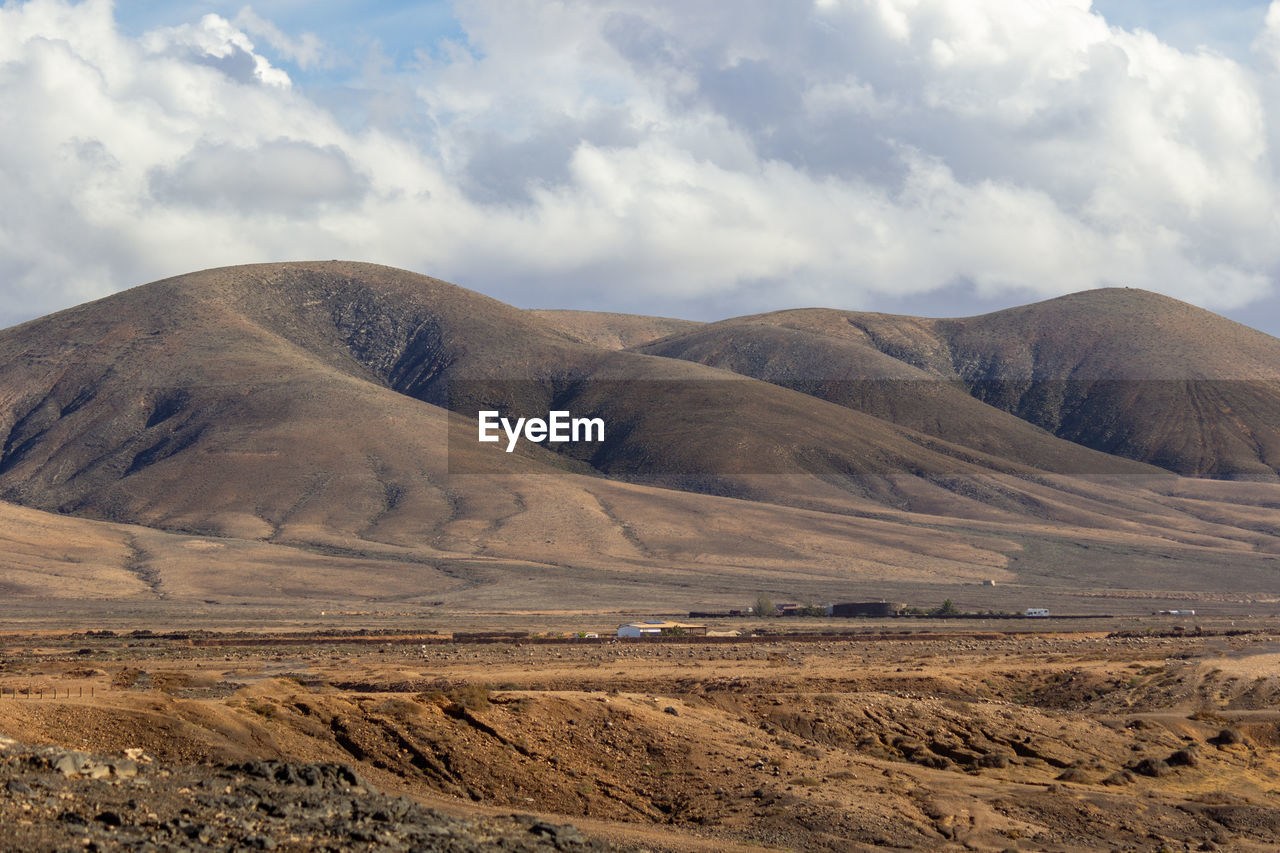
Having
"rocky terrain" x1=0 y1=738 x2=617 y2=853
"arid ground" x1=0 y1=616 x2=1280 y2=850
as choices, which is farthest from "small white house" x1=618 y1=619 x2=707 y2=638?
"rocky terrain" x1=0 y1=738 x2=617 y2=853

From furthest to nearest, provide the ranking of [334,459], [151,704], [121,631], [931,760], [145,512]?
[334,459], [145,512], [121,631], [931,760], [151,704]

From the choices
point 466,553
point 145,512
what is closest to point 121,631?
point 466,553

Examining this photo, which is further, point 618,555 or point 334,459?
point 334,459

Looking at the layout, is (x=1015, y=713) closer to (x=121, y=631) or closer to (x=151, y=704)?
(x=151, y=704)

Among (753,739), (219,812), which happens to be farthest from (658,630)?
(219,812)

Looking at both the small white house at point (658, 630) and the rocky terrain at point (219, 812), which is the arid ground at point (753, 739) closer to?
the rocky terrain at point (219, 812)

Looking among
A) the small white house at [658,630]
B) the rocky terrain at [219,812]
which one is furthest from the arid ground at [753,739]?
the small white house at [658,630]

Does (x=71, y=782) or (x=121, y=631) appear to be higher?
(x=71, y=782)

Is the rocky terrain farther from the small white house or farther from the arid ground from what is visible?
the small white house
